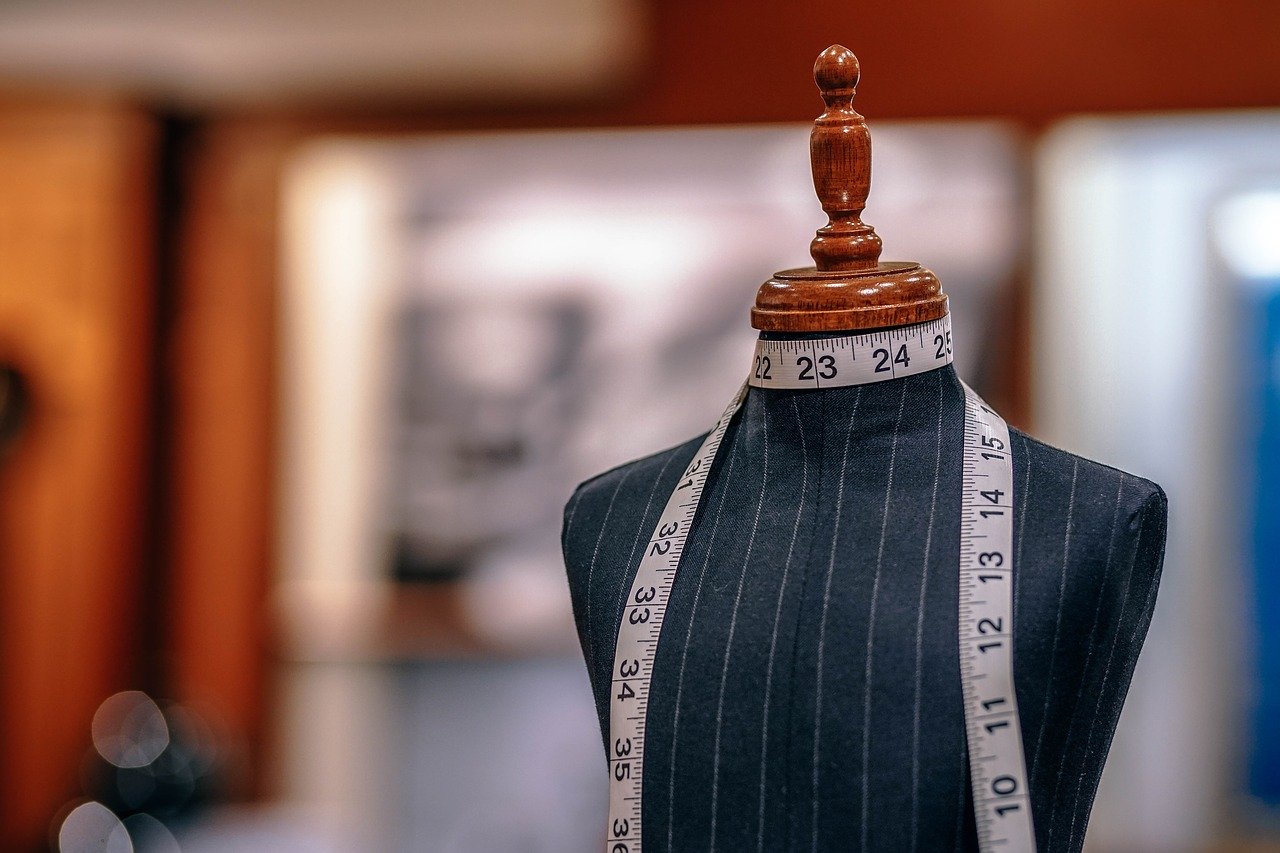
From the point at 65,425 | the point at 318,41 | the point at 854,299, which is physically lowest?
the point at 65,425

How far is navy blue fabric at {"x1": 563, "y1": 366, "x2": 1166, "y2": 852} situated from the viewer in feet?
2.47

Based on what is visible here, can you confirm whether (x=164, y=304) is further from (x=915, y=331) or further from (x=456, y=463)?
(x=915, y=331)

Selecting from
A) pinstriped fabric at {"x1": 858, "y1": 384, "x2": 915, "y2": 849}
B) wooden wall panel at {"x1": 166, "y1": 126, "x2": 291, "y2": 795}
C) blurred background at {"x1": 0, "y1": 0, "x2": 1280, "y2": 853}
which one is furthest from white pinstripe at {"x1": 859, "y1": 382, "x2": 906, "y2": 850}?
wooden wall panel at {"x1": 166, "y1": 126, "x2": 291, "y2": 795}

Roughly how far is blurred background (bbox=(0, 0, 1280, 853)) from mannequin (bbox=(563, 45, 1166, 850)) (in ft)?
6.13

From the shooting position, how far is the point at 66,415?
276 centimetres

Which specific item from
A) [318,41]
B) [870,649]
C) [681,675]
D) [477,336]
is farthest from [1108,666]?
[318,41]

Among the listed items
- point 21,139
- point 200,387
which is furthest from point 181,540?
point 21,139

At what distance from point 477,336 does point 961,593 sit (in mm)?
2178

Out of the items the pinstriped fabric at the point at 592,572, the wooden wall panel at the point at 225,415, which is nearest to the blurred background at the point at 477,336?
the wooden wall panel at the point at 225,415

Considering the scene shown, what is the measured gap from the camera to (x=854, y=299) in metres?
0.80

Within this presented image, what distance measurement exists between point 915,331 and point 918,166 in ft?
6.34

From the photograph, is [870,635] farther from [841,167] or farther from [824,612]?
[841,167]

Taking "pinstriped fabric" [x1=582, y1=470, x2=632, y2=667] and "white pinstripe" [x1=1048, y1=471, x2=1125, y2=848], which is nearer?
"white pinstripe" [x1=1048, y1=471, x2=1125, y2=848]

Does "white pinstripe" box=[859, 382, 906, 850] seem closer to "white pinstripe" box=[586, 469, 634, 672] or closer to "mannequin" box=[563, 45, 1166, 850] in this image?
"mannequin" box=[563, 45, 1166, 850]
